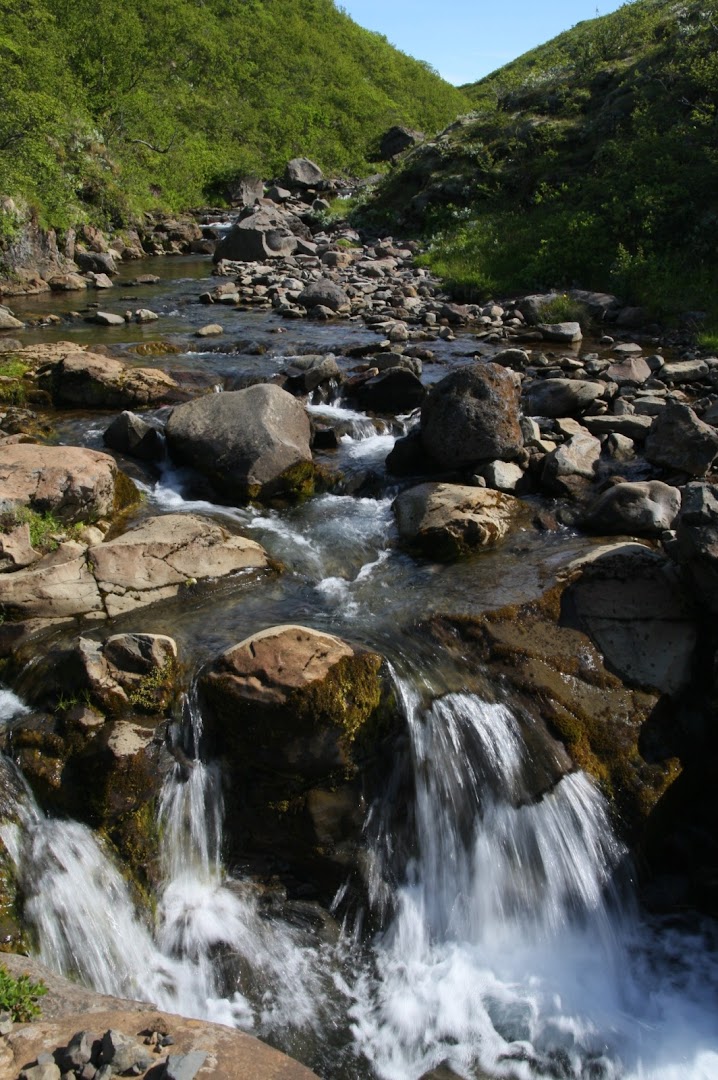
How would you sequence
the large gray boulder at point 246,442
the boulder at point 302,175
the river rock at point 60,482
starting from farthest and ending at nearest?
the boulder at point 302,175 → the large gray boulder at point 246,442 → the river rock at point 60,482

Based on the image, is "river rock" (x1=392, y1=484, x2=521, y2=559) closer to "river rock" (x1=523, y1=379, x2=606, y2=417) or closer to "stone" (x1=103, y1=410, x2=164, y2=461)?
"river rock" (x1=523, y1=379, x2=606, y2=417)

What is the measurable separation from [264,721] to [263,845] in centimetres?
98

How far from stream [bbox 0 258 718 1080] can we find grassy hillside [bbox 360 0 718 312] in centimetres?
1405

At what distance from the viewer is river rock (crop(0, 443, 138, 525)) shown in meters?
8.02

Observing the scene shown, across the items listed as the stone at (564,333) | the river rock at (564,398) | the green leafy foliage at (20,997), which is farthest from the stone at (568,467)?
the green leafy foliage at (20,997)

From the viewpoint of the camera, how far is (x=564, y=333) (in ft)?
52.9

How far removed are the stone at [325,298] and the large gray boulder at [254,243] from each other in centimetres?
712

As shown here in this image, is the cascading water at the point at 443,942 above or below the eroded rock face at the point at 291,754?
below

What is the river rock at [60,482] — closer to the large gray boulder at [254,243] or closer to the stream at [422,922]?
the stream at [422,922]

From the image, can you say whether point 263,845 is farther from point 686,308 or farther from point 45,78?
point 45,78

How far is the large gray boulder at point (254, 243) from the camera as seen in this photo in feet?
84.7

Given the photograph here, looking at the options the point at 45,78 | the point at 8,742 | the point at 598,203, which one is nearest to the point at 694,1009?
the point at 8,742

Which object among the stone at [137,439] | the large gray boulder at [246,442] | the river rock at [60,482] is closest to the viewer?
the river rock at [60,482]

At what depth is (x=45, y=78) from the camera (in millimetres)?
27562
